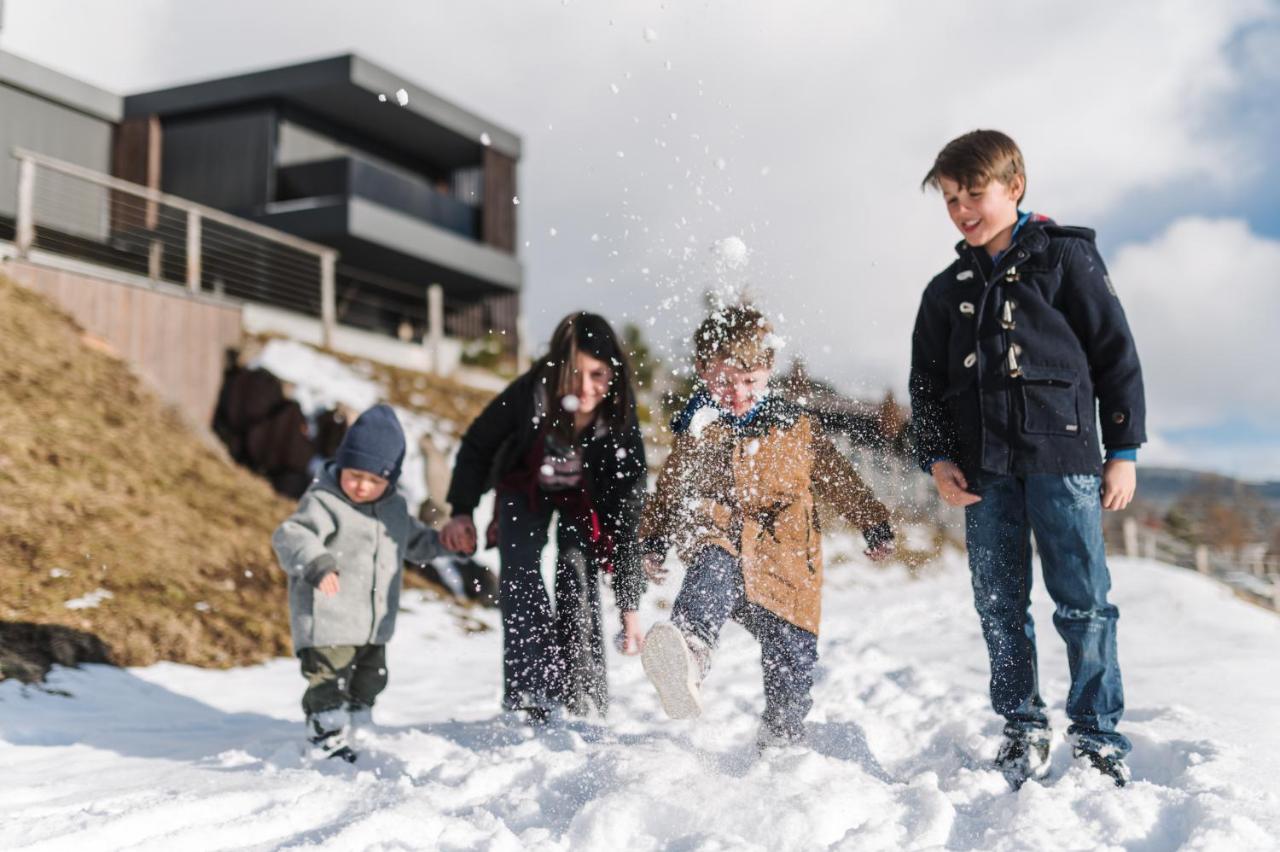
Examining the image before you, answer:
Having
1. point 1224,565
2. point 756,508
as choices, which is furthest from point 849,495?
point 1224,565

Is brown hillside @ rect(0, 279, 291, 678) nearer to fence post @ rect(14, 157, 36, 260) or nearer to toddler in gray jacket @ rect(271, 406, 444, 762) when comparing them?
fence post @ rect(14, 157, 36, 260)

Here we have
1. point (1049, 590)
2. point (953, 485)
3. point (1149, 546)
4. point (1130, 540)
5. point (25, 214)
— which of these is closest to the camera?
point (1049, 590)

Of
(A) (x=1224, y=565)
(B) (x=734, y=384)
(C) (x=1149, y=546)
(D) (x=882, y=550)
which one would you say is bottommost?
(A) (x=1224, y=565)

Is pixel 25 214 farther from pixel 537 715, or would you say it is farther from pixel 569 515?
pixel 537 715

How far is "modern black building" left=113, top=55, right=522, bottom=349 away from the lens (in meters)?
18.3

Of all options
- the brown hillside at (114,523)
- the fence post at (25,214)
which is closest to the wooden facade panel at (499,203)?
the fence post at (25,214)

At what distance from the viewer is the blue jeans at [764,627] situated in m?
2.85

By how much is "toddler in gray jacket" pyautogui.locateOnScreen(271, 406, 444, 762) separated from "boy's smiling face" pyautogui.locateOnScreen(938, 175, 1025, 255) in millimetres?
2181

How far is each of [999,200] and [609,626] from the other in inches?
209

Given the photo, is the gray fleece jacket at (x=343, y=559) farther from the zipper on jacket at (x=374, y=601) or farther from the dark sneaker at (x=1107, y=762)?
the dark sneaker at (x=1107, y=762)

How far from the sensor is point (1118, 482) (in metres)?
2.64

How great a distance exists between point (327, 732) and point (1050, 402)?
8.41 feet

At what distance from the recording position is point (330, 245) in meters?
18.7

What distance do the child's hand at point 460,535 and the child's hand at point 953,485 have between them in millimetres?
1694
